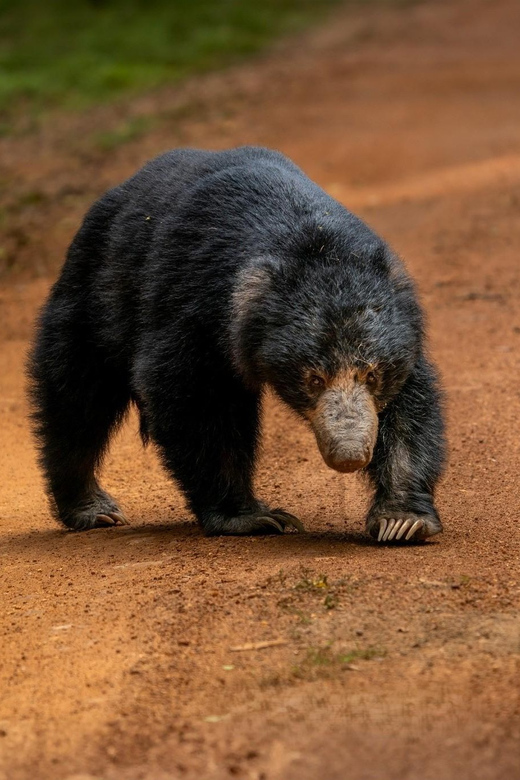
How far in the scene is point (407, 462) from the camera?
5391mm

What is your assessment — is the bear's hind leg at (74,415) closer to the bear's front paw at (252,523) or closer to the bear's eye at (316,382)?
the bear's front paw at (252,523)

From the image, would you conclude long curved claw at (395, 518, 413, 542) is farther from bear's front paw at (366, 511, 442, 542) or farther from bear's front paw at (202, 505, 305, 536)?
bear's front paw at (202, 505, 305, 536)

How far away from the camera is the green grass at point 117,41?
21453 mm

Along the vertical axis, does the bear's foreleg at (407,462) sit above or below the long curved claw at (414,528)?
above

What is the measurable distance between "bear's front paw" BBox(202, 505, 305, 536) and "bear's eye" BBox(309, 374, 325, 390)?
2.70 feet

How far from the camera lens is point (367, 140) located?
1644cm

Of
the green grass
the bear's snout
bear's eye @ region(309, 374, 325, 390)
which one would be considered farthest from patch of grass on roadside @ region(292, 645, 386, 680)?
the green grass

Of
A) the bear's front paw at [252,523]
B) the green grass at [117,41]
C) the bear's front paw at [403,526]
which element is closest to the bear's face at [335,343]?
the bear's front paw at [403,526]

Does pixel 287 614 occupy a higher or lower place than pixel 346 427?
lower

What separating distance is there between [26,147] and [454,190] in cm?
659

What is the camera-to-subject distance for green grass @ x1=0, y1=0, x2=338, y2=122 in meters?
21.5

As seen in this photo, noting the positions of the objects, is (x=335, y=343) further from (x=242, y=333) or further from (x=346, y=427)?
(x=242, y=333)

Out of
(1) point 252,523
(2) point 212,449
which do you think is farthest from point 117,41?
(1) point 252,523

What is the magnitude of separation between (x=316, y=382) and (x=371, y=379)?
8.2 inches
